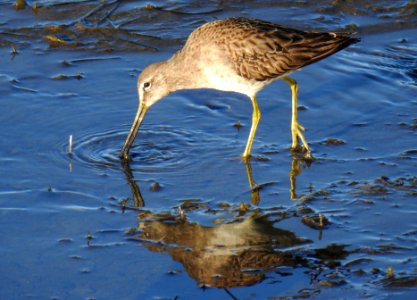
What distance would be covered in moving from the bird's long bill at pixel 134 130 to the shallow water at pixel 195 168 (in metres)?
0.08

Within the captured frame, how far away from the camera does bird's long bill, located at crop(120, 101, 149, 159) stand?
7.93 m

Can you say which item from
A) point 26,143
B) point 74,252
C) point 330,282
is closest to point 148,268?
point 74,252

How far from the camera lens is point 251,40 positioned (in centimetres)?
809

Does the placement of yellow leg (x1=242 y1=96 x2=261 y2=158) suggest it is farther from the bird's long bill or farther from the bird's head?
the bird's long bill

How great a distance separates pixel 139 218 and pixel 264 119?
2.11 metres

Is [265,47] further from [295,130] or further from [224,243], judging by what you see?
[224,243]

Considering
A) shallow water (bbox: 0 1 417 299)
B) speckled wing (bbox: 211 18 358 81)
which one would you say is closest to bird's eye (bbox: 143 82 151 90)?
shallow water (bbox: 0 1 417 299)

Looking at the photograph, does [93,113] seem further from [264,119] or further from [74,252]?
[74,252]

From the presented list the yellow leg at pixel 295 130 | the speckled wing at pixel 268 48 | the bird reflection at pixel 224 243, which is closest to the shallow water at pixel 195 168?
the bird reflection at pixel 224 243

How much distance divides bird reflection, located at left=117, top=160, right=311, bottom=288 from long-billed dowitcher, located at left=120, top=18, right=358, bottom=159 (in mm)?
1142

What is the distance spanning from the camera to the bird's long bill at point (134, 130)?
7.93m

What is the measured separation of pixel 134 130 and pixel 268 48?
4.26 feet

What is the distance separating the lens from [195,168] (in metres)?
7.68

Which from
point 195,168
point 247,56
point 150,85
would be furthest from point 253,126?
point 150,85
